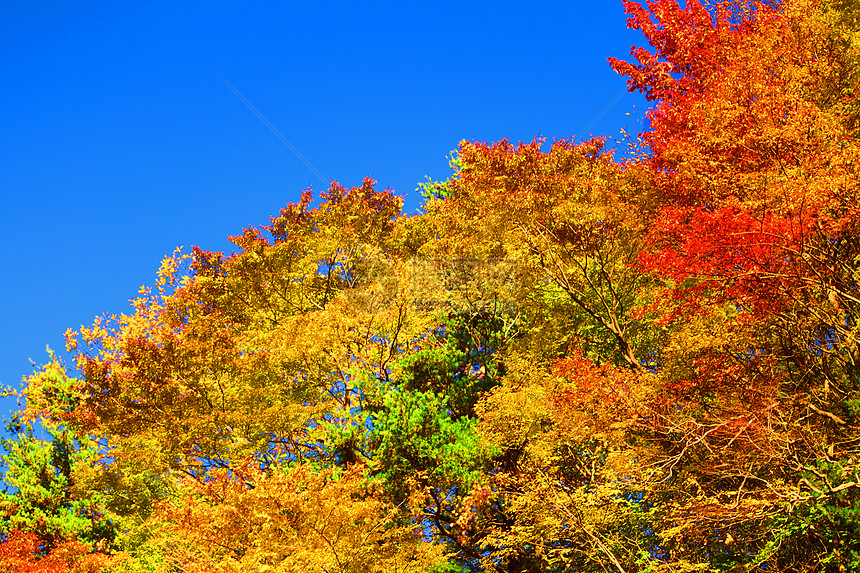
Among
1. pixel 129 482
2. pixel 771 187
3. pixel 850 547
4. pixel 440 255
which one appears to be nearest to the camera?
pixel 850 547

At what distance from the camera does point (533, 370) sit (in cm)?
1545

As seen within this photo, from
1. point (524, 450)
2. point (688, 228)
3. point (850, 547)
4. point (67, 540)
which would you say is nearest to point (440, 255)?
point (524, 450)

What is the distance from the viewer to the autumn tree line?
32.8ft

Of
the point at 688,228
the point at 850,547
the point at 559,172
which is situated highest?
the point at 559,172

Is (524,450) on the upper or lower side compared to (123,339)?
lower

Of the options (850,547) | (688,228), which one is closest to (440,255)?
(688,228)

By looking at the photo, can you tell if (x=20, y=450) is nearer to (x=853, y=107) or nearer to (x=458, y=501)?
(x=458, y=501)

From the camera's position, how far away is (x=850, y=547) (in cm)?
935

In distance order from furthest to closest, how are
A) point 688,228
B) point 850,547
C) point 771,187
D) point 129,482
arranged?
point 129,482 < point 688,228 < point 771,187 < point 850,547

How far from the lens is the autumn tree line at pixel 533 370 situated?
10008mm

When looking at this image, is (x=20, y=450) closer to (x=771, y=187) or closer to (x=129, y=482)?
(x=129, y=482)

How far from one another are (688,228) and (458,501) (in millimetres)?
7892

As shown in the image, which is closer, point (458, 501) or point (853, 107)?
point (853, 107)

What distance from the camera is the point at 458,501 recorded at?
14.7m
